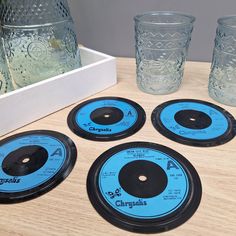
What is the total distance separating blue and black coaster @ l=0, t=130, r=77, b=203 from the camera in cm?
36

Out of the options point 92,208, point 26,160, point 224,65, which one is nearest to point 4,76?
point 26,160

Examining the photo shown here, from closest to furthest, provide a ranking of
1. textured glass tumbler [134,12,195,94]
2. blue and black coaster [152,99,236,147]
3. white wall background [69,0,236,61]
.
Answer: blue and black coaster [152,99,236,147]
textured glass tumbler [134,12,195,94]
white wall background [69,0,236,61]

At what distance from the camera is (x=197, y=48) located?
769 mm

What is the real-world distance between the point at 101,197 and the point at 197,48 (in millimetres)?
594

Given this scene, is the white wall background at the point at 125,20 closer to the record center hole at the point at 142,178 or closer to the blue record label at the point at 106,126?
the blue record label at the point at 106,126

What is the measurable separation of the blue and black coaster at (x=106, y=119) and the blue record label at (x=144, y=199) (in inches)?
2.7

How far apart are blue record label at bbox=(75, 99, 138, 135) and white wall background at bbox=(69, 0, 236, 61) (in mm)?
328

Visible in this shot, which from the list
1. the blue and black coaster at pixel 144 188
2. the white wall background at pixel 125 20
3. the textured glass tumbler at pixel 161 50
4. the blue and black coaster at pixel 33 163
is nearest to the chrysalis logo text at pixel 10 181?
the blue and black coaster at pixel 33 163

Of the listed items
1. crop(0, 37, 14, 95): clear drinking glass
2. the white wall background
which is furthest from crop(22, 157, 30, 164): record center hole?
the white wall background

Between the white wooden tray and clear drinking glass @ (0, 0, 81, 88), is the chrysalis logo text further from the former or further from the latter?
clear drinking glass @ (0, 0, 81, 88)

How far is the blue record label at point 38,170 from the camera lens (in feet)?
1.21

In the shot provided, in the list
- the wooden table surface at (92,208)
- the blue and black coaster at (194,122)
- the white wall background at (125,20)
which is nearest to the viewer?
the wooden table surface at (92,208)

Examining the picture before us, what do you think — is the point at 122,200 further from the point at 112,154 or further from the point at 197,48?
the point at 197,48

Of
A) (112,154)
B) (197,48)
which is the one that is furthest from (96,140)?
(197,48)
